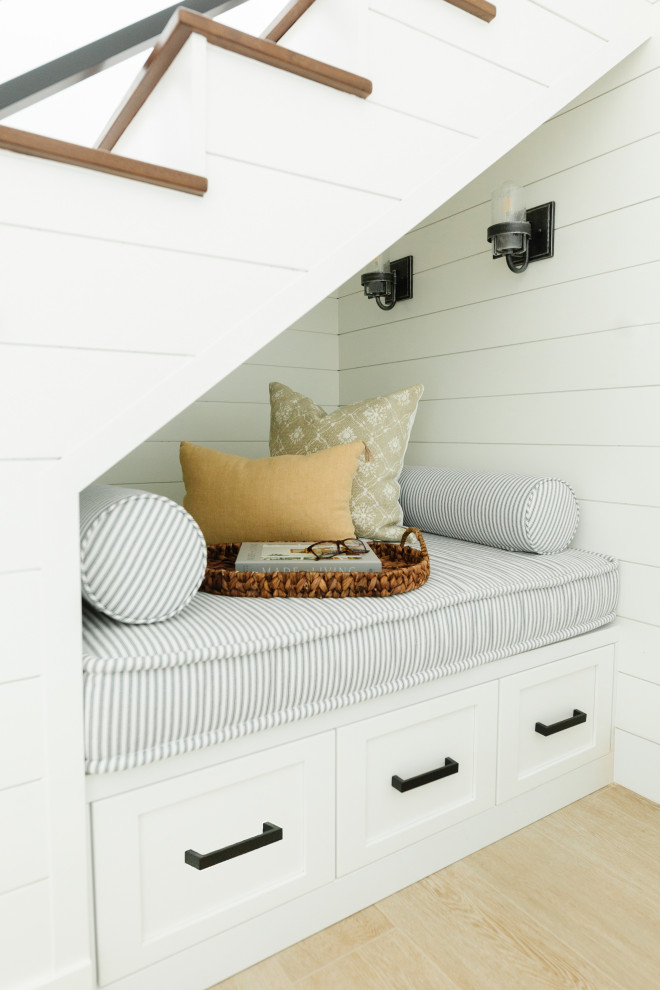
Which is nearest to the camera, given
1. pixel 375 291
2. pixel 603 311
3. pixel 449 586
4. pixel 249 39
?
pixel 249 39

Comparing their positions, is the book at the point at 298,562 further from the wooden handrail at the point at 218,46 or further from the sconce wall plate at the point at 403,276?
the sconce wall plate at the point at 403,276

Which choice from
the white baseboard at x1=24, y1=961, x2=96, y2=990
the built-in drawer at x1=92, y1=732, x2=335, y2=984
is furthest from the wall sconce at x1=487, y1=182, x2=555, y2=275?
the white baseboard at x1=24, y1=961, x2=96, y2=990

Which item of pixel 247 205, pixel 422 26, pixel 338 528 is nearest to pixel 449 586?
pixel 338 528

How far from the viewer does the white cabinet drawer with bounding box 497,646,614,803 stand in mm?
1530

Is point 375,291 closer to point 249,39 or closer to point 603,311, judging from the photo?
point 603,311

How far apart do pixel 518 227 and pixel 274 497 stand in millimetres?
963

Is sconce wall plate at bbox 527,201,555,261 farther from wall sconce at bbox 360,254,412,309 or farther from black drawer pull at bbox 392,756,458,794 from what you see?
black drawer pull at bbox 392,756,458,794

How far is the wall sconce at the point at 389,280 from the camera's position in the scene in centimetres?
229

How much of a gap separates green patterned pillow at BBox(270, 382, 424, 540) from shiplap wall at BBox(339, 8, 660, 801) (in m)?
0.33

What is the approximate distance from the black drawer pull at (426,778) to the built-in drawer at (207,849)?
0.15 meters

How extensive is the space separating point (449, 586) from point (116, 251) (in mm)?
883

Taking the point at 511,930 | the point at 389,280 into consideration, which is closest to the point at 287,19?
the point at 389,280

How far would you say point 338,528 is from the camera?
1.57m

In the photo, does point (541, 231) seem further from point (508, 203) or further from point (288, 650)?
point (288, 650)
